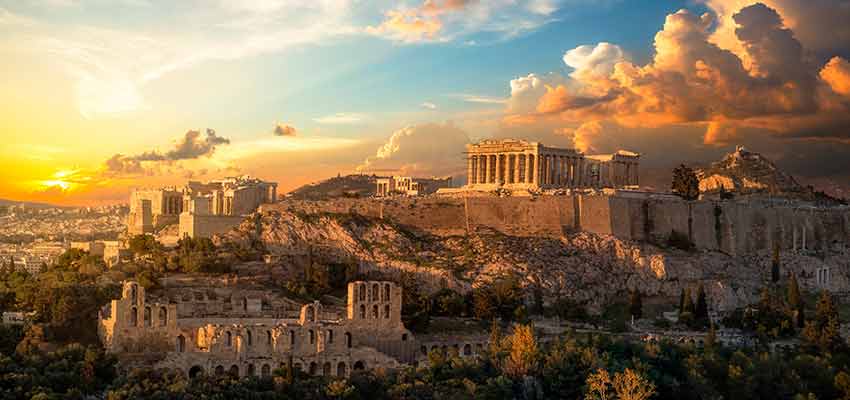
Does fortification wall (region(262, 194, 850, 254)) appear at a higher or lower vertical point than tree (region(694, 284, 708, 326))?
higher

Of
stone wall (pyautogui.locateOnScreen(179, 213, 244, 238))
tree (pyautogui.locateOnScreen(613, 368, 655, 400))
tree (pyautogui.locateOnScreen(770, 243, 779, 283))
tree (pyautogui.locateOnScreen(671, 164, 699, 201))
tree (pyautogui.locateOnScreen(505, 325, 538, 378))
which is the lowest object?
tree (pyautogui.locateOnScreen(613, 368, 655, 400))

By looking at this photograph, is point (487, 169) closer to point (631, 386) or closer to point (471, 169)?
point (471, 169)

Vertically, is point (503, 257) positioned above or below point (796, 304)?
above

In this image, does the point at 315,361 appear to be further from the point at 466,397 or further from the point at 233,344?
the point at 466,397

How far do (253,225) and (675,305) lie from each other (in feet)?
78.4

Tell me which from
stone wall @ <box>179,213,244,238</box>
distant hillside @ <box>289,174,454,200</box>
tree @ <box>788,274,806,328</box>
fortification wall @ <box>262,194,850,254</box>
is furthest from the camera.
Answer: distant hillside @ <box>289,174,454,200</box>

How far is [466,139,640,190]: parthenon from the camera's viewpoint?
79.1 meters

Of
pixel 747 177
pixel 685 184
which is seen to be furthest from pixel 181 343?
pixel 747 177

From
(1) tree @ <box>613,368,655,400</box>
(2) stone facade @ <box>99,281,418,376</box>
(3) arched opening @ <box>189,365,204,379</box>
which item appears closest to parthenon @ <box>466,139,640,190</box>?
(2) stone facade @ <box>99,281,418,376</box>

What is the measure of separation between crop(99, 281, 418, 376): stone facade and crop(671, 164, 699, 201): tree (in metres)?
35.3

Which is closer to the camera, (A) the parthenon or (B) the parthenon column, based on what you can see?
(A) the parthenon

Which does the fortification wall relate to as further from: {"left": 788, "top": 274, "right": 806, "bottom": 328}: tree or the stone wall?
{"left": 788, "top": 274, "right": 806, "bottom": 328}: tree

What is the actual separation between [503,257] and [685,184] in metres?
22.1

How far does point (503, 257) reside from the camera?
211ft
